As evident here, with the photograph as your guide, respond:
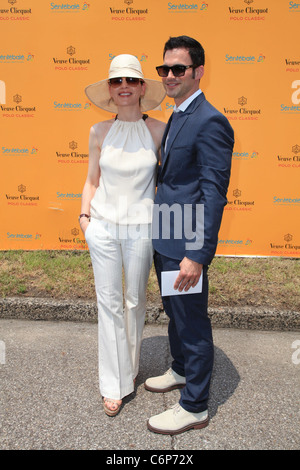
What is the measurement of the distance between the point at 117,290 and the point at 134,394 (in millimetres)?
836

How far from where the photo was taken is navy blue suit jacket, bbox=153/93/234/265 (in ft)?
6.51

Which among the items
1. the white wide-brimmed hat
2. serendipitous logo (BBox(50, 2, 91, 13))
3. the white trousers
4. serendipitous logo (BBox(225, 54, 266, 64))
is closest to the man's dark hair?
the white wide-brimmed hat

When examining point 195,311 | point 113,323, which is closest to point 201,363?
point 195,311

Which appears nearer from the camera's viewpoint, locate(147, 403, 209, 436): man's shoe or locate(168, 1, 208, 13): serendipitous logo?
locate(147, 403, 209, 436): man's shoe

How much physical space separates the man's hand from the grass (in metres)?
1.78

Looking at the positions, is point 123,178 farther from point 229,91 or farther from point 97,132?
point 229,91

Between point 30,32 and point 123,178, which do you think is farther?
point 30,32

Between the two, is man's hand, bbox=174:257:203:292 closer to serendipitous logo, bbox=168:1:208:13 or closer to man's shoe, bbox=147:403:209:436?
man's shoe, bbox=147:403:209:436

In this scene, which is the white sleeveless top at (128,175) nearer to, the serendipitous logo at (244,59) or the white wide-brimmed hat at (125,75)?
the white wide-brimmed hat at (125,75)

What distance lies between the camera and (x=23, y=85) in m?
5.04

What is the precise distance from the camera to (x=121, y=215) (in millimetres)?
2344

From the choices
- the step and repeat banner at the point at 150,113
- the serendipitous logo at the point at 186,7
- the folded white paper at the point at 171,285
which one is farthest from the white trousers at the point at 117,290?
the serendipitous logo at the point at 186,7

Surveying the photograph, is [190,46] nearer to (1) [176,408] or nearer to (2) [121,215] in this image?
(2) [121,215]

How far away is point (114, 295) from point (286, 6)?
14.4 ft
